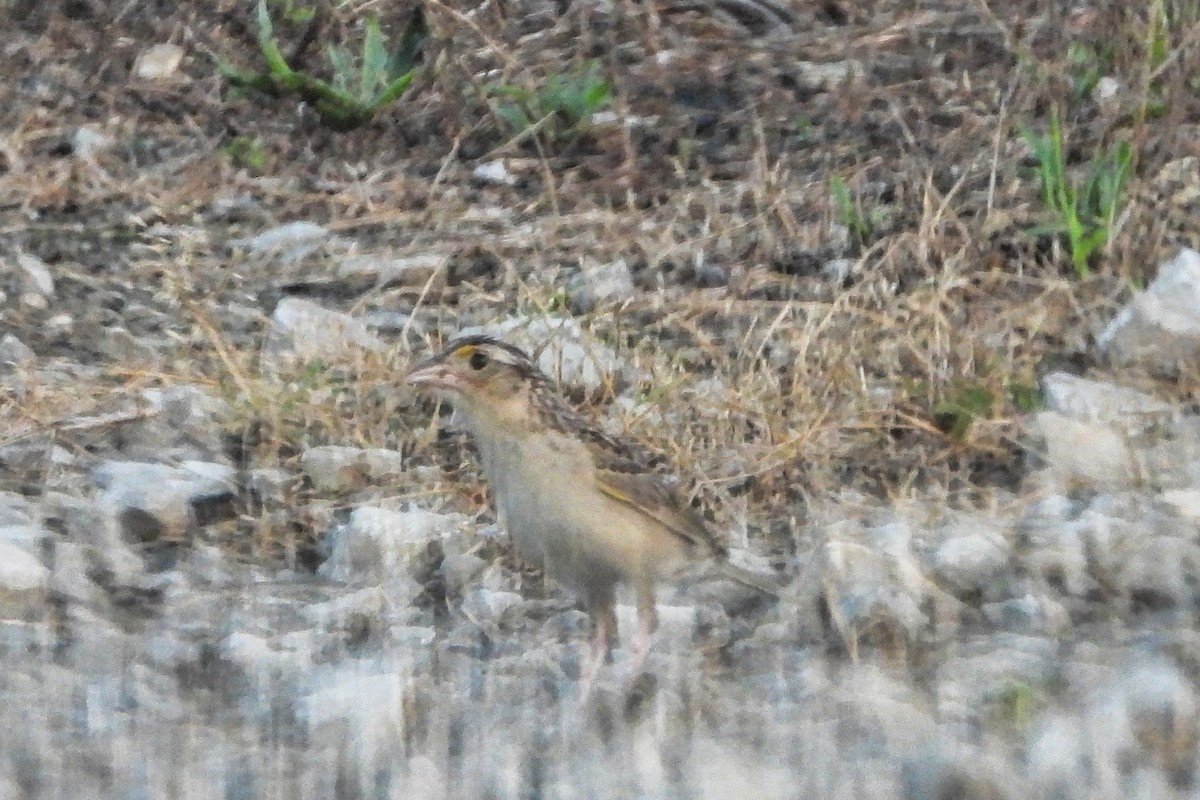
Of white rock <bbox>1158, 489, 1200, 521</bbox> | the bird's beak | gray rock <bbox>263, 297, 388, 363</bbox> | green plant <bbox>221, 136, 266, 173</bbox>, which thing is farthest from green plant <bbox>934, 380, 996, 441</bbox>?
green plant <bbox>221, 136, 266, 173</bbox>

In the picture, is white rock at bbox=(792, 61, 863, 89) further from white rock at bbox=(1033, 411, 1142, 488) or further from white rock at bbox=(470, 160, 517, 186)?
white rock at bbox=(1033, 411, 1142, 488)

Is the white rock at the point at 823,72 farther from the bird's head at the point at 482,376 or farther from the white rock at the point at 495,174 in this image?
the bird's head at the point at 482,376

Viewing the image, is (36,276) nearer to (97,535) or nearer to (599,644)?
(97,535)

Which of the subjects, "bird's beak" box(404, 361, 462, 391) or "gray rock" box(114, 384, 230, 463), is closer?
"bird's beak" box(404, 361, 462, 391)

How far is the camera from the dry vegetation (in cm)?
651

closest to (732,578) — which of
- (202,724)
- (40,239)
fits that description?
(202,724)

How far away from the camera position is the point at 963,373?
21.5 ft

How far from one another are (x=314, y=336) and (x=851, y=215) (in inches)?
79.0

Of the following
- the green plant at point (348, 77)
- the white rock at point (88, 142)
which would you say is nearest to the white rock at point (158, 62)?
the green plant at point (348, 77)

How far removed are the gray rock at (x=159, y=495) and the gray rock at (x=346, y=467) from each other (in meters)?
0.24

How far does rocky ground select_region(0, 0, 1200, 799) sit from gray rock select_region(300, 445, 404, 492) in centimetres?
1

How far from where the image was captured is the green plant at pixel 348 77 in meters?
9.10

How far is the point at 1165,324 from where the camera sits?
6578 mm

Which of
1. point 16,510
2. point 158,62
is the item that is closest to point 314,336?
point 16,510
